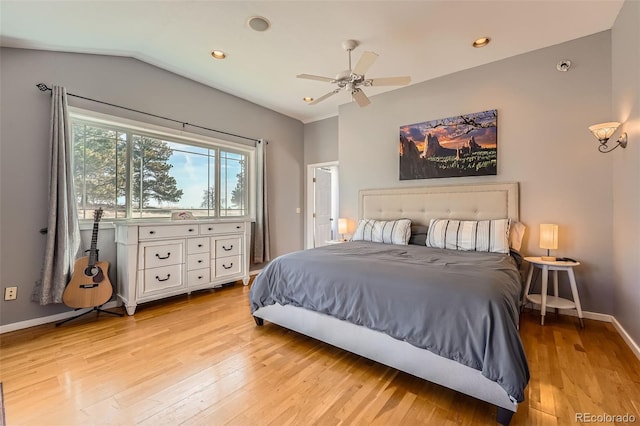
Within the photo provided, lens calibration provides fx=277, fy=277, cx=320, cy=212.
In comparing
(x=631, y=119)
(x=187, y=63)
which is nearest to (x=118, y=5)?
(x=187, y=63)

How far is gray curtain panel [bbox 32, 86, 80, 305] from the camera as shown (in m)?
2.59

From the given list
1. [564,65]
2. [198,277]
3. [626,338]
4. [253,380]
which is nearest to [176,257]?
[198,277]

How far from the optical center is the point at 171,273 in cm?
325

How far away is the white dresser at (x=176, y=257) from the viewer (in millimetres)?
2945

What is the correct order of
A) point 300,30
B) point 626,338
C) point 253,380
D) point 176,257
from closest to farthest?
1. point 253,380
2. point 626,338
3. point 300,30
4. point 176,257

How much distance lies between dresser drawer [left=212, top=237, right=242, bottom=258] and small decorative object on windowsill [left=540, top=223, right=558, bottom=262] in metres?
3.65

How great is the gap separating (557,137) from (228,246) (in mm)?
4134

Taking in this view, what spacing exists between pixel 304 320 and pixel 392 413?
957 millimetres

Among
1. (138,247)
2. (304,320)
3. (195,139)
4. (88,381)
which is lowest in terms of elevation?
(88,381)

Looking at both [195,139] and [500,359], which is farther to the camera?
[195,139]

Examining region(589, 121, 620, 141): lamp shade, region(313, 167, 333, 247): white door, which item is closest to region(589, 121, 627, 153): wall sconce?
region(589, 121, 620, 141): lamp shade

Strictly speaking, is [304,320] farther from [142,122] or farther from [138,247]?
[142,122]

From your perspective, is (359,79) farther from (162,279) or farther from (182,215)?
(162,279)

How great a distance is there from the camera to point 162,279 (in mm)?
3172
